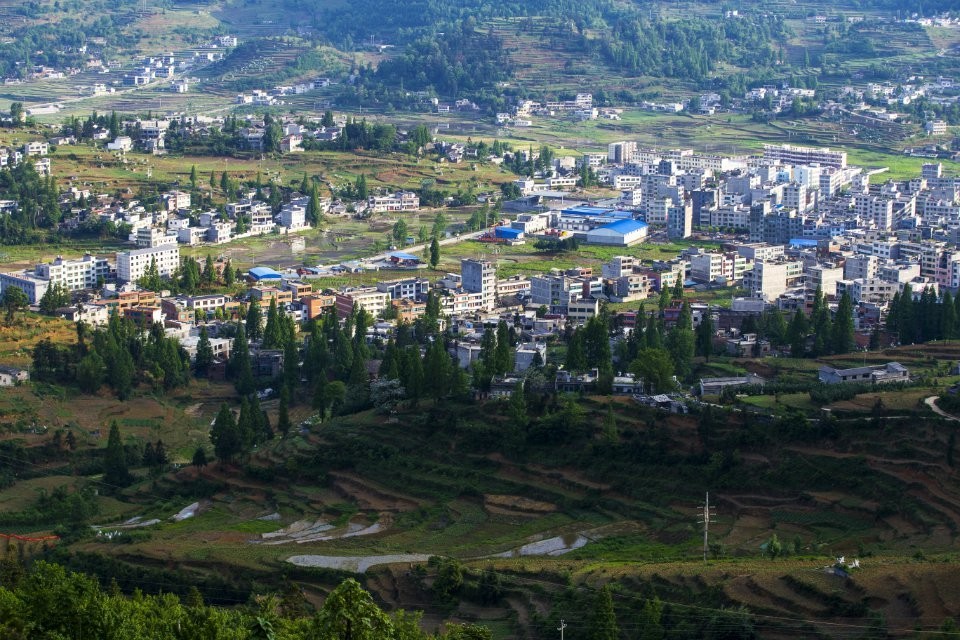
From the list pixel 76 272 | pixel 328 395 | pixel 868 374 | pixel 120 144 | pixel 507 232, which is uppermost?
pixel 120 144

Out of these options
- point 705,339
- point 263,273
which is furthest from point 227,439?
point 263,273

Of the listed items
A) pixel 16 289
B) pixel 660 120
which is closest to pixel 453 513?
pixel 16 289

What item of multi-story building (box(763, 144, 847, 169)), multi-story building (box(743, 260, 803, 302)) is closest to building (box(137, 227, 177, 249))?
multi-story building (box(743, 260, 803, 302))

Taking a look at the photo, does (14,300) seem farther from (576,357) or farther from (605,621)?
(605,621)

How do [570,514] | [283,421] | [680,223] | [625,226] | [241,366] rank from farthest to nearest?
[680,223] → [625,226] → [241,366] → [283,421] → [570,514]

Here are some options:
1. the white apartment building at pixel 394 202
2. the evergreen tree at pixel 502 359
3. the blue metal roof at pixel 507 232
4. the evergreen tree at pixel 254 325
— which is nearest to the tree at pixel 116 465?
the evergreen tree at pixel 502 359

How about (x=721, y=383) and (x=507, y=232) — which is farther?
(x=507, y=232)

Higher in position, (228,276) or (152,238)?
(152,238)

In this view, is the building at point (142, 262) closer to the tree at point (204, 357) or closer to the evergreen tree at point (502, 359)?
the tree at point (204, 357)
